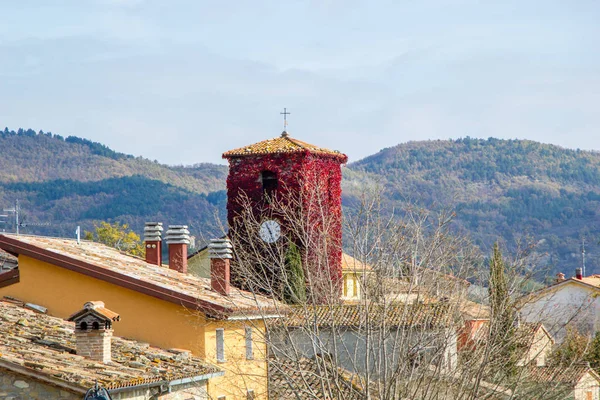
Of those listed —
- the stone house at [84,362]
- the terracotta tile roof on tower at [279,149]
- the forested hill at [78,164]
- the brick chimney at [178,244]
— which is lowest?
the stone house at [84,362]

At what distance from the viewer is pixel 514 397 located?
18219 mm

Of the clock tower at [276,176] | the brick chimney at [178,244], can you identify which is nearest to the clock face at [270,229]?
the clock tower at [276,176]

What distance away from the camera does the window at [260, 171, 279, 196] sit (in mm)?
44156

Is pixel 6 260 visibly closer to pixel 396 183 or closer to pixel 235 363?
pixel 235 363

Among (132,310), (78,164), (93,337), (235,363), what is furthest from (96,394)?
(78,164)

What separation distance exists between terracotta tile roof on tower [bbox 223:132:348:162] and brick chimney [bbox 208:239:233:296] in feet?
61.0

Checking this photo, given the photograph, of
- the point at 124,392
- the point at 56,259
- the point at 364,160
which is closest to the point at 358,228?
the point at 124,392

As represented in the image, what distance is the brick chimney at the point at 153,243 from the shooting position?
87.0ft

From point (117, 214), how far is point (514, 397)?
332ft

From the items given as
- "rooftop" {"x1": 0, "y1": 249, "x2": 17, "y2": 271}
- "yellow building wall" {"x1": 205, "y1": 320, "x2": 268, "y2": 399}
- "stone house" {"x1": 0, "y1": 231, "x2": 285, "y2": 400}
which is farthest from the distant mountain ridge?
"stone house" {"x1": 0, "y1": 231, "x2": 285, "y2": 400}

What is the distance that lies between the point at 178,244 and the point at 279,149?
57.1ft

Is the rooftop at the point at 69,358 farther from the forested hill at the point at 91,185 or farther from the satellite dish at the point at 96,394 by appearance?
the forested hill at the point at 91,185

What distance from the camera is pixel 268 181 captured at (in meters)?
44.4

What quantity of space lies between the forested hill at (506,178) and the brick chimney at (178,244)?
284 ft
